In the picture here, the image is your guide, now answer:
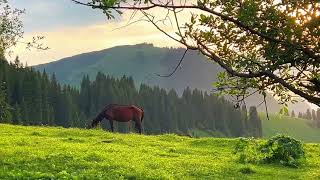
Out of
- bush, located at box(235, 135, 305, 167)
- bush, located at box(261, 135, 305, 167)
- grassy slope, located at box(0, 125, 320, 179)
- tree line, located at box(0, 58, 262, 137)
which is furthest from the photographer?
tree line, located at box(0, 58, 262, 137)

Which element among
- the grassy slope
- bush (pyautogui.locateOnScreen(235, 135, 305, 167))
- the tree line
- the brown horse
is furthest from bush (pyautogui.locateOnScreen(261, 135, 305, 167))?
the tree line

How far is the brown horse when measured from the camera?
55.4 meters

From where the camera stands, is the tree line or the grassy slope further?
the tree line

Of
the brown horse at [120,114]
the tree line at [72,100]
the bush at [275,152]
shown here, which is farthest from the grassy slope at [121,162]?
the tree line at [72,100]

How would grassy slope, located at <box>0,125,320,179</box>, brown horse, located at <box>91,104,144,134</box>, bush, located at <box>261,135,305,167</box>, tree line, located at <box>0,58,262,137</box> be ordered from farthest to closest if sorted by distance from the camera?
tree line, located at <box>0,58,262,137</box>
brown horse, located at <box>91,104,144,134</box>
bush, located at <box>261,135,305,167</box>
grassy slope, located at <box>0,125,320,179</box>

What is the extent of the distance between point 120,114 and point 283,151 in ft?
108

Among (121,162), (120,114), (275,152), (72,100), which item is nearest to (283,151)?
(275,152)

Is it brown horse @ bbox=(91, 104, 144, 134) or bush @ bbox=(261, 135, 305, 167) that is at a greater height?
brown horse @ bbox=(91, 104, 144, 134)

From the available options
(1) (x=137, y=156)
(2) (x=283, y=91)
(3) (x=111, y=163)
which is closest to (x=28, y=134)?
(1) (x=137, y=156)

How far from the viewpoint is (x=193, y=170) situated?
892 inches

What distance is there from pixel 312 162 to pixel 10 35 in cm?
3683

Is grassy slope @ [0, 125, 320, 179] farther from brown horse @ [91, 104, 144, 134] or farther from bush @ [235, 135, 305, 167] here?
brown horse @ [91, 104, 144, 134]

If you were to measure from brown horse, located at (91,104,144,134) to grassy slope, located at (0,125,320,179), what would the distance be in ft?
71.3

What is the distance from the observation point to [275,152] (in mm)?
28766
